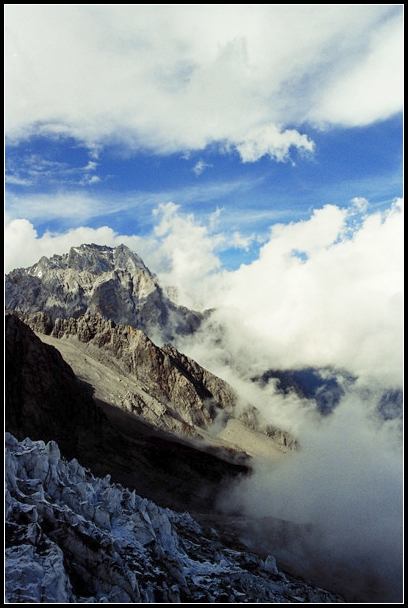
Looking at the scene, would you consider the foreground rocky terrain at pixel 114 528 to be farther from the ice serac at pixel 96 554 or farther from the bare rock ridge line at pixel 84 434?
the bare rock ridge line at pixel 84 434

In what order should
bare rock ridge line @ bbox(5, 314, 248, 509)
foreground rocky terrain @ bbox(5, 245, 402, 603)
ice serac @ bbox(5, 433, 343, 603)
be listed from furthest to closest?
bare rock ridge line @ bbox(5, 314, 248, 509)
foreground rocky terrain @ bbox(5, 245, 402, 603)
ice serac @ bbox(5, 433, 343, 603)

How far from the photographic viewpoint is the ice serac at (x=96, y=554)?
27.3 meters

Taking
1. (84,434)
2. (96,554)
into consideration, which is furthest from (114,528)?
(84,434)

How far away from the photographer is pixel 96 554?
31.5m

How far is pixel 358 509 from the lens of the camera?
15812 cm

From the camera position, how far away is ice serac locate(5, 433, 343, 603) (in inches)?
1077

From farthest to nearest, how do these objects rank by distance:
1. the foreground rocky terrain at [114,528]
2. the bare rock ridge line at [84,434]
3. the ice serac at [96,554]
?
the bare rock ridge line at [84,434], the foreground rocky terrain at [114,528], the ice serac at [96,554]

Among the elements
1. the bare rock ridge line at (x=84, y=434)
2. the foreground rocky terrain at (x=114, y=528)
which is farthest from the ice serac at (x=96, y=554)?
the bare rock ridge line at (x=84, y=434)

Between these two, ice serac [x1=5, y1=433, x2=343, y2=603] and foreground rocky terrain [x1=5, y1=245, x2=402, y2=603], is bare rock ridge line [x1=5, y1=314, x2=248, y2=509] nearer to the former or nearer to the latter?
foreground rocky terrain [x1=5, y1=245, x2=402, y2=603]

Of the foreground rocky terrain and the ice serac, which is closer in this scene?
the ice serac

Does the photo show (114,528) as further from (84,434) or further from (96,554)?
(84,434)

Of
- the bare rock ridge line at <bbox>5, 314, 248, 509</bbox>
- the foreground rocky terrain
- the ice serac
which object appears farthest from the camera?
the bare rock ridge line at <bbox>5, 314, 248, 509</bbox>

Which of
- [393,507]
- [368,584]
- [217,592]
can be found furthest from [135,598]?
[393,507]

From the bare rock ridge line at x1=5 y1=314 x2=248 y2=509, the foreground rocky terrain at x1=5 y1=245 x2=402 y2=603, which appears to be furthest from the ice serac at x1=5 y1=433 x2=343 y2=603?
the bare rock ridge line at x1=5 y1=314 x2=248 y2=509
